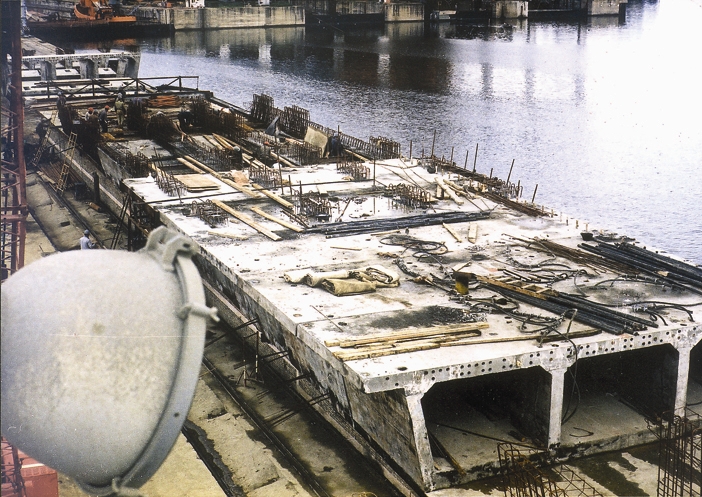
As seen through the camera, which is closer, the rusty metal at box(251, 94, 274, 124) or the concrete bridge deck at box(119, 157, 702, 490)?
the concrete bridge deck at box(119, 157, 702, 490)

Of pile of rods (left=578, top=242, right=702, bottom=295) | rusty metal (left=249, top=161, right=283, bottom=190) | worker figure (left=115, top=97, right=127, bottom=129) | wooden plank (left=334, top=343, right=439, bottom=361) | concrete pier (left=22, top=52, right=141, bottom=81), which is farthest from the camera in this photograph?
concrete pier (left=22, top=52, right=141, bottom=81)

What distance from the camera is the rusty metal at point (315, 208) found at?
20812 mm

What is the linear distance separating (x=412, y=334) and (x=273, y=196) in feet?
33.1

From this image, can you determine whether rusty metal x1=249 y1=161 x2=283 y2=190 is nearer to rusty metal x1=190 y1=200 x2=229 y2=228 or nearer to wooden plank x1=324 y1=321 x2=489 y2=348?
rusty metal x1=190 y1=200 x2=229 y2=228

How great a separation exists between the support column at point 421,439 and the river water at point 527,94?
10.1 meters

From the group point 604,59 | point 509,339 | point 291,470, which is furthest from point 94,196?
point 604,59

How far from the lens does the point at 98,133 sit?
32.2 metres

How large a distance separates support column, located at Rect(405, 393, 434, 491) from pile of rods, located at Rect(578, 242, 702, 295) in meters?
6.47

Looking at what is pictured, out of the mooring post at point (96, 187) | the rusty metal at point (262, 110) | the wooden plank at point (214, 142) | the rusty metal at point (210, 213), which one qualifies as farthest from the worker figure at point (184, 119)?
the rusty metal at point (210, 213)

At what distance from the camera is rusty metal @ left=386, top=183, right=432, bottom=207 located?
2195 cm

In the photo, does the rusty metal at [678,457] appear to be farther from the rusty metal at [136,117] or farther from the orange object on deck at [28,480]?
the rusty metal at [136,117]

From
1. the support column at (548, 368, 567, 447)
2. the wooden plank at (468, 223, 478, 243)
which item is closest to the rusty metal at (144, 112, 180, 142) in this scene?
the wooden plank at (468, 223, 478, 243)

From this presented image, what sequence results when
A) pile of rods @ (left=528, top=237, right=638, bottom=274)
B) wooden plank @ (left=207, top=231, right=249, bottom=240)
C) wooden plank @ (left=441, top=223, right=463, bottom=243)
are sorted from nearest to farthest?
pile of rods @ (left=528, top=237, right=638, bottom=274) → wooden plank @ (left=441, top=223, right=463, bottom=243) → wooden plank @ (left=207, top=231, right=249, bottom=240)

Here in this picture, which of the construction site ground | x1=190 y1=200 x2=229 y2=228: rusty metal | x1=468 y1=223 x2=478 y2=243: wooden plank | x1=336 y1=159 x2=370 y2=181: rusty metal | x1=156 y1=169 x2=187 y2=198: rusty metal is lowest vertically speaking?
the construction site ground
